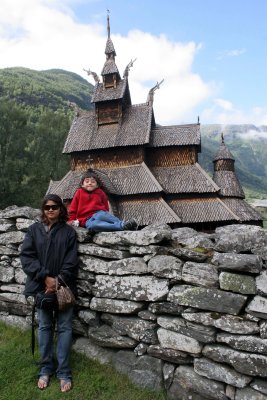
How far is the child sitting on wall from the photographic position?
492 centimetres

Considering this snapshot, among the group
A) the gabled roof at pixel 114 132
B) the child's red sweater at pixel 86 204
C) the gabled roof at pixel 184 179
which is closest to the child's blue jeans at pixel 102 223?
the child's red sweater at pixel 86 204

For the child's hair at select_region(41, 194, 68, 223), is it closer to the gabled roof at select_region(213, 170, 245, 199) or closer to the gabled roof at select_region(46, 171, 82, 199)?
the gabled roof at select_region(46, 171, 82, 199)

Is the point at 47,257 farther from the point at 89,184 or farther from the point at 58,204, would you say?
the point at 89,184

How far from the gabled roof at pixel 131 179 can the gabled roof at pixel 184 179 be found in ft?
4.82

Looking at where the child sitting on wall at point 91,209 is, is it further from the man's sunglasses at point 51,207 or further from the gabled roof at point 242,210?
the gabled roof at point 242,210

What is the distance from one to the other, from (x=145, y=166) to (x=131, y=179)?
137cm

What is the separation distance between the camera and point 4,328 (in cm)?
535

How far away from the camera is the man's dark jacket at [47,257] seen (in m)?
4.37

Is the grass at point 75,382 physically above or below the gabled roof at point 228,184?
below

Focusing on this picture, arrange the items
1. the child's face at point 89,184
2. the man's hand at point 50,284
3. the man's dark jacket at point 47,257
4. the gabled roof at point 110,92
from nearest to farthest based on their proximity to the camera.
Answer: the man's hand at point 50,284
the man's dark jacket at point 47,257
the child's face at point 89,184
the gabled roof at point 110,92

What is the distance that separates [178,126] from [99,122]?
6.15m

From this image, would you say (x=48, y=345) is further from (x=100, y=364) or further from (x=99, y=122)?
(x=99, y=122)

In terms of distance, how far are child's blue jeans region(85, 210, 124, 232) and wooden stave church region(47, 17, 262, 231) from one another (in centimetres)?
1417

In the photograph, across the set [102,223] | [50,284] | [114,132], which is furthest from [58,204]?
[114,132]
